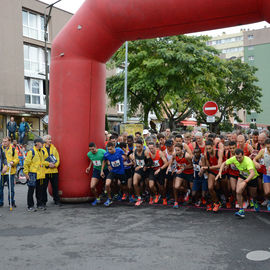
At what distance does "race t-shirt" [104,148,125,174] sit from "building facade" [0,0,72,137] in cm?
2111

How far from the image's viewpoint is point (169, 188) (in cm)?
974

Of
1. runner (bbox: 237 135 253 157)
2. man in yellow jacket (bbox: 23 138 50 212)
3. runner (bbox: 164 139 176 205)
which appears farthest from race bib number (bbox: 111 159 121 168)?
runner (bbox: 237 135 253 157)

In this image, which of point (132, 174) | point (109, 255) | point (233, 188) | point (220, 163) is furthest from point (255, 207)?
point (109, 255)

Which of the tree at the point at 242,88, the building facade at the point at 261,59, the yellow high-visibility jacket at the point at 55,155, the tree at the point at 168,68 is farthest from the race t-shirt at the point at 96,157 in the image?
the building facade at the point at 261,59

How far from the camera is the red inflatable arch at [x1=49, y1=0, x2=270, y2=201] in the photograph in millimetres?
8336

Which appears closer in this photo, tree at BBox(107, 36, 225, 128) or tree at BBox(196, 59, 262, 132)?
tree at BBox(107, 36, 225, 128)

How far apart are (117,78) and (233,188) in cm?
1787

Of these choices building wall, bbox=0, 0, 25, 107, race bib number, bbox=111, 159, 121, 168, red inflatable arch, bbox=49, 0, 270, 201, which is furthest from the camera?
building wall, bbox=0, 0, 25, 107

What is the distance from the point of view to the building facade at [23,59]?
94.0ft

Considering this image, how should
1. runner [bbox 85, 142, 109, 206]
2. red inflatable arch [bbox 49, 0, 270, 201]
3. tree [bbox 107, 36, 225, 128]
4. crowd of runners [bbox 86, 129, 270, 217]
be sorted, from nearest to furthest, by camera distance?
crowd of runners [bbox 86, 129, 270, 217], red inflatable arch [bbox 49, 0, 270, 201], runner [bbox 85, 142, 109, 206], tree [bbox 107, 36, 225, 128]

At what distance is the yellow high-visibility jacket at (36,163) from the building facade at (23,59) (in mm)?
20678

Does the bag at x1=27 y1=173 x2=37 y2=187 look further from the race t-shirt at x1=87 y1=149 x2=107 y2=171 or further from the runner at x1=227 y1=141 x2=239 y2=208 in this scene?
Result: the runner at x1=227 y1=141 x2=239 y2=208

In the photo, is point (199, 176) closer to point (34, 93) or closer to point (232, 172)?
point (232, 172)

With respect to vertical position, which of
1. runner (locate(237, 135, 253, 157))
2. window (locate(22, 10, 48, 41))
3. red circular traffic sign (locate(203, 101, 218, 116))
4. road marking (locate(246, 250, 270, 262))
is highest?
window (locate(22, 10, 48, 41))
